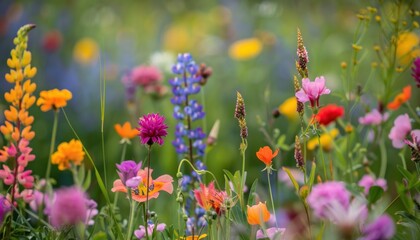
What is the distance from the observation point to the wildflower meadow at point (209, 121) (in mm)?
1087

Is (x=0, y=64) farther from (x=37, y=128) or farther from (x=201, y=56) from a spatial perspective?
(x=201, y=56)

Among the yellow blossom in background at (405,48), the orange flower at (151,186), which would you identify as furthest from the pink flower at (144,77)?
the orange flower at (151,186)

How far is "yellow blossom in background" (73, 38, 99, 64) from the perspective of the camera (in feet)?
11.9

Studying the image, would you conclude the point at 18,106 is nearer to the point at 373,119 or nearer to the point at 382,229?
the point at 382,229

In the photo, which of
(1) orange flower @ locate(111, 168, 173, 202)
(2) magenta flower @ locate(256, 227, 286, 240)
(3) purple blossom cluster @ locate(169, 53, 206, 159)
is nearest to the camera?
(2) magenta flower @ locate(256, 227, 286, 240)

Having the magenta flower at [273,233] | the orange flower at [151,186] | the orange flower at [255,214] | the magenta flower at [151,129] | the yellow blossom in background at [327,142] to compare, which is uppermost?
the magenta flower at [151,129]

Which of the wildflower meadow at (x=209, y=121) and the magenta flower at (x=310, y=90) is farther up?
the magenta flower at (x=310, y=90)

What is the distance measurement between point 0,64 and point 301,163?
2555 millimetres

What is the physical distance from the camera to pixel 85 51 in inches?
142

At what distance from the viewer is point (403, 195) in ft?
3.61

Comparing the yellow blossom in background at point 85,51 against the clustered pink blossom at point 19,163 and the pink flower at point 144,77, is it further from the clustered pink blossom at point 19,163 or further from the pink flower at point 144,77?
the clustered pink blossom at point 19,163

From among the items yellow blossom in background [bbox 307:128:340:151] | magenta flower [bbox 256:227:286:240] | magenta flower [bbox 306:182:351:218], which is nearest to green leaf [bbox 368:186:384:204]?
magenta flower [bbox 256:227:286:240]

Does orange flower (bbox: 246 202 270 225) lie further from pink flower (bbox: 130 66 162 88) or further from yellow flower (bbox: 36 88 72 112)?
pink flower (bbox: 130 66 162 88)

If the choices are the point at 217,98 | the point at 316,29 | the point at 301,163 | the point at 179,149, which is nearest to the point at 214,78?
the point at 217,98
